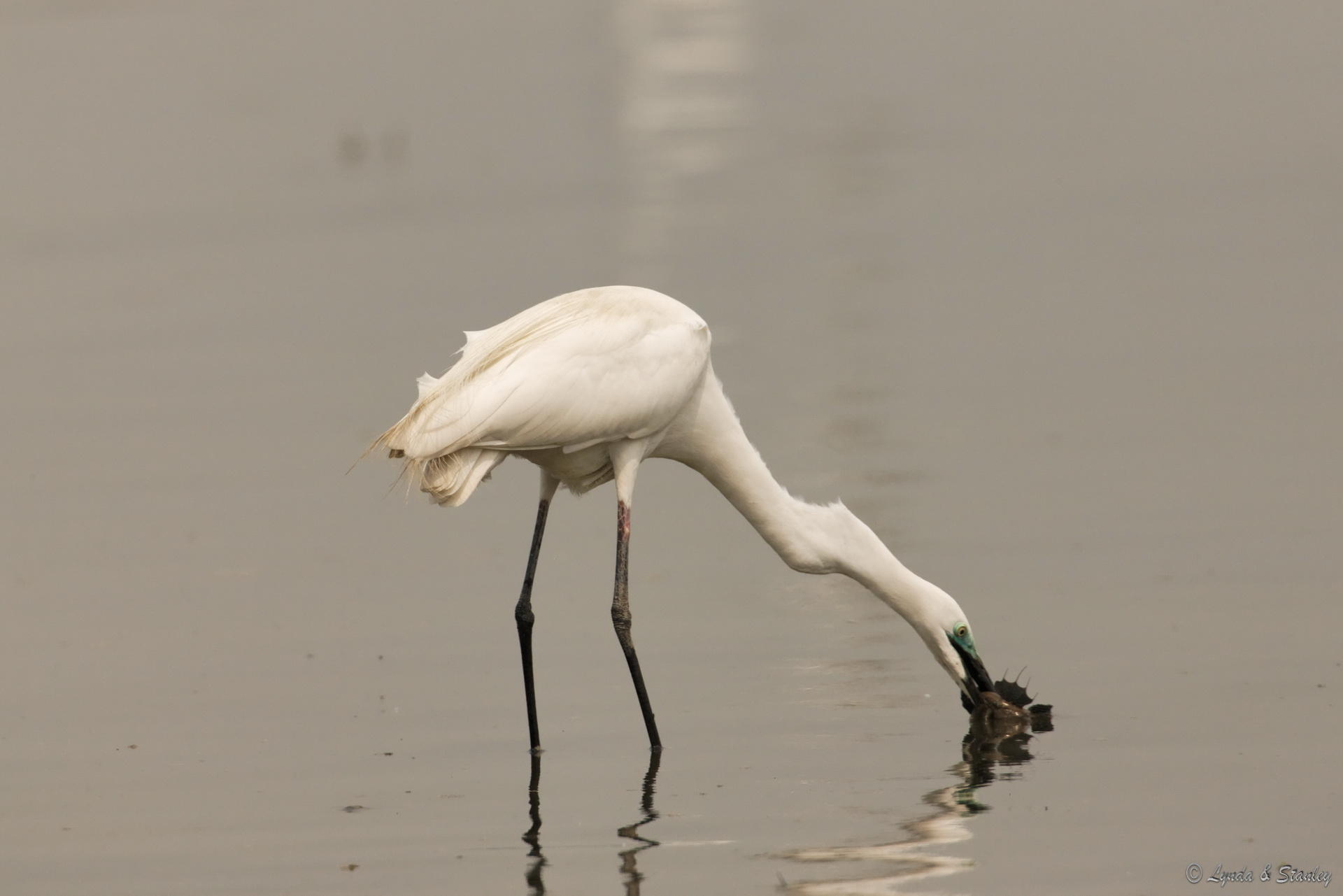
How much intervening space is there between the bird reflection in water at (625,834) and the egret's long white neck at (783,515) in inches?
57.2

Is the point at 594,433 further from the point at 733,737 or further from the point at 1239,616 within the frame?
the point at 1239,616

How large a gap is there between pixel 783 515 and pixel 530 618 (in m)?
1.30

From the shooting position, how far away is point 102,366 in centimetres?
1659

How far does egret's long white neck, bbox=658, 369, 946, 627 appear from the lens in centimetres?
991

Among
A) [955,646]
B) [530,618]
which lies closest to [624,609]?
[530,618]

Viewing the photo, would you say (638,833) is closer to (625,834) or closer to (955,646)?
(625,834)

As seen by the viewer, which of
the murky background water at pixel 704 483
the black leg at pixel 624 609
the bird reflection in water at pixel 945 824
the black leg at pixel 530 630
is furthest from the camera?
the black leg at pixel 624 609

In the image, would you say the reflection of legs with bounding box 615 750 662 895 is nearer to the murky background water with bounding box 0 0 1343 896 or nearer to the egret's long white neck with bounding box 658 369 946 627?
the murky background water with bounding box 0 0 1343 896

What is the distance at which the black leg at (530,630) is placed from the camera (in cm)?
927

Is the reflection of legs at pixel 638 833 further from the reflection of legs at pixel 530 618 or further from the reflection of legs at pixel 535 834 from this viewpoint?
the reflection of legs at pixel 530 618

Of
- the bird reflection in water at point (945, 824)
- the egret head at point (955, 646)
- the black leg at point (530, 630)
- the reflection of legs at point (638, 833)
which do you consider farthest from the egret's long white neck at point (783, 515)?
the reflection of legs at point (638, 833)

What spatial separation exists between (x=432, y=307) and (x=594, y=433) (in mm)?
7456

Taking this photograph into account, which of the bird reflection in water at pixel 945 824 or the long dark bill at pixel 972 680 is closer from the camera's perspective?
the bird reflection in water at pixel 945 824

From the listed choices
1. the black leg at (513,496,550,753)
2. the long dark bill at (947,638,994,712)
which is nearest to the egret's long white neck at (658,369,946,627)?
the long dark bill at (947,638,994,712)
